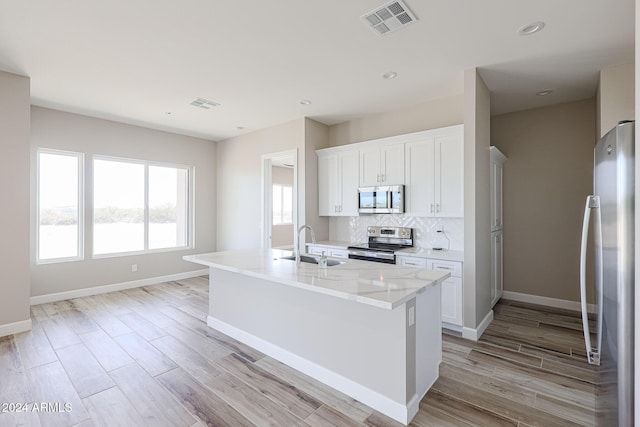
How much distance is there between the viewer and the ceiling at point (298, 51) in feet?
7.43

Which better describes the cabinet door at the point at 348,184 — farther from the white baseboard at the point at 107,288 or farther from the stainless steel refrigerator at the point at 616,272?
the white baseboard at the point at 107,288

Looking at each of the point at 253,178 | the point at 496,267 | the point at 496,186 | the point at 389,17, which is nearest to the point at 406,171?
the point at 496,186

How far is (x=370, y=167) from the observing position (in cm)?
441

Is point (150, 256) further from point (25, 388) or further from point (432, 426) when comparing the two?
point (432, 426)

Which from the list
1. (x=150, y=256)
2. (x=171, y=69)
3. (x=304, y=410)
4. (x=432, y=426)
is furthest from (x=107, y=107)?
(x=432, y=426)

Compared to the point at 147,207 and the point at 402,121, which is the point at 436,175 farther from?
the point at 147,207

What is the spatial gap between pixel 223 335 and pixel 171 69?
293 centimetres

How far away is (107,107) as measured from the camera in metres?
4.43

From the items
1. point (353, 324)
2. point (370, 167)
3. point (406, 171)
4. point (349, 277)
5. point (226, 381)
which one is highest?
point (370, 167)

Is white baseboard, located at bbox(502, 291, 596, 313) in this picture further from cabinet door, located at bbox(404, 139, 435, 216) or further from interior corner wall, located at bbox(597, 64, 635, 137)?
interior corner wall, located at bbox(597, 64, 635, 137)

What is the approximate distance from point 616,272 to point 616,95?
2.80 metres

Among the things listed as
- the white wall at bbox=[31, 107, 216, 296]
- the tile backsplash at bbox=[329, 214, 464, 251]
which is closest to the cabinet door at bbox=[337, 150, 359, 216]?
the tile backsplash at bbox=[329, 214, 464, 251]

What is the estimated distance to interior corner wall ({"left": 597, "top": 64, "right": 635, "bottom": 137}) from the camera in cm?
302

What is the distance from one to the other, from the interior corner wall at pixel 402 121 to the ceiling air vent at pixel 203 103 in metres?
2.01
